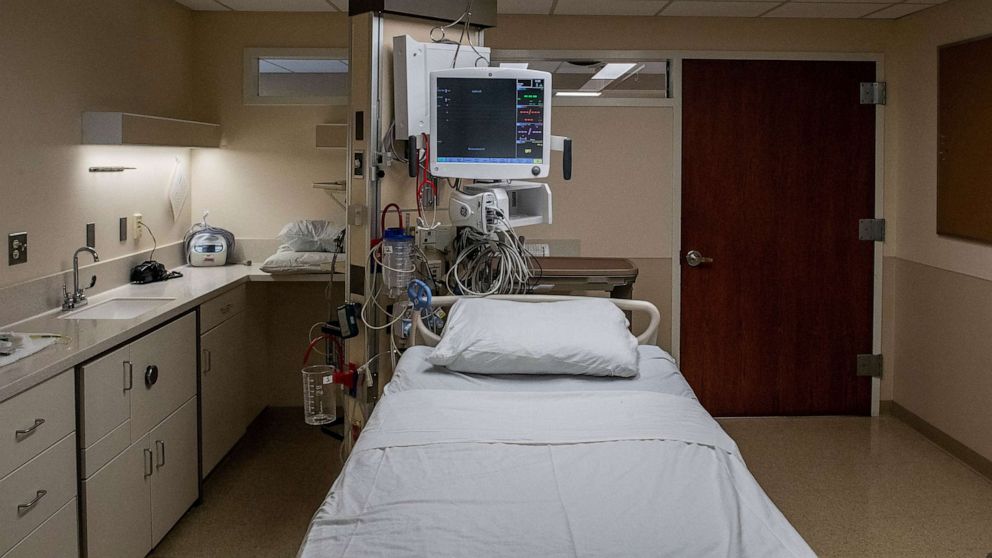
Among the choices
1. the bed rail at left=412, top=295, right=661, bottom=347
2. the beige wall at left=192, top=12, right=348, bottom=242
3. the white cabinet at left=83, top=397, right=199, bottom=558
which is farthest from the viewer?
the beige wall at left=192, top=12, right=348, bottom=242

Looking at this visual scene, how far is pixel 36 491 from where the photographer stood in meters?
2.54

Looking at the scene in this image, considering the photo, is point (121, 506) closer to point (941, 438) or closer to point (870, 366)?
point (941, 438)

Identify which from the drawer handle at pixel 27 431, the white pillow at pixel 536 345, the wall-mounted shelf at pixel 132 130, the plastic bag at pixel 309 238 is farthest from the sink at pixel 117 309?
the white pillow at pixel 536 345

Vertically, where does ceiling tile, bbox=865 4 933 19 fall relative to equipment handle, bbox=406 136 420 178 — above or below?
above

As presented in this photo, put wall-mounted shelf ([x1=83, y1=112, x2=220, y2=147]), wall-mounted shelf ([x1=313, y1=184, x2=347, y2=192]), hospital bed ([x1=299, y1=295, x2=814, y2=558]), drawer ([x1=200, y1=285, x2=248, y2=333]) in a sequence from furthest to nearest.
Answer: wall-mounted shelf ([x1=313, y1=184, x2=347, y2=192]), drawer ([x1=200, y1=285, x2=248, y2=333]), wall-mounted shelf ([x1=83, y1=112, x2=220, y2=147]), hospital bed ([x1=299, y1=295, x2=814, y2=558])

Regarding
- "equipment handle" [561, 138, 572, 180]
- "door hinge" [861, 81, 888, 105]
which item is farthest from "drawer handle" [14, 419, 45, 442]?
"door hinge" [861, 81, 888, 105]

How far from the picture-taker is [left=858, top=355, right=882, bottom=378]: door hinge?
5.22 meters

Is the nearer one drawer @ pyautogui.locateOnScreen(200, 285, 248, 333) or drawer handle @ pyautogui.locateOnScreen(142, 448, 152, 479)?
drawer handle @ pyautogui.locateOnScreen(142, 448, 152, 479)

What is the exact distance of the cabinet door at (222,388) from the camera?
13.1 ft

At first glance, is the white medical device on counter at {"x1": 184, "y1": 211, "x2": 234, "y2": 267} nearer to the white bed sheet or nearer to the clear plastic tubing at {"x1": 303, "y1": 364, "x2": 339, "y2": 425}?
the clear plastic tubing at {"x1": 303, "y1": 364, "x2": 339, "y2": 425}

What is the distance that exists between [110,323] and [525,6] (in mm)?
2589

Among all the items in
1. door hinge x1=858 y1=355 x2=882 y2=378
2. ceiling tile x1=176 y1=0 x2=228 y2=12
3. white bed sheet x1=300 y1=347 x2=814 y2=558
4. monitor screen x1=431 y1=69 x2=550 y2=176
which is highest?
ceiling tile x1=176 y1=0 x2=228 y2=12

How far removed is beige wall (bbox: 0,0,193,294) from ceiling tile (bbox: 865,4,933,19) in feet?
11.8

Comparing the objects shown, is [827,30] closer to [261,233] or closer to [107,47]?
[261,233]
